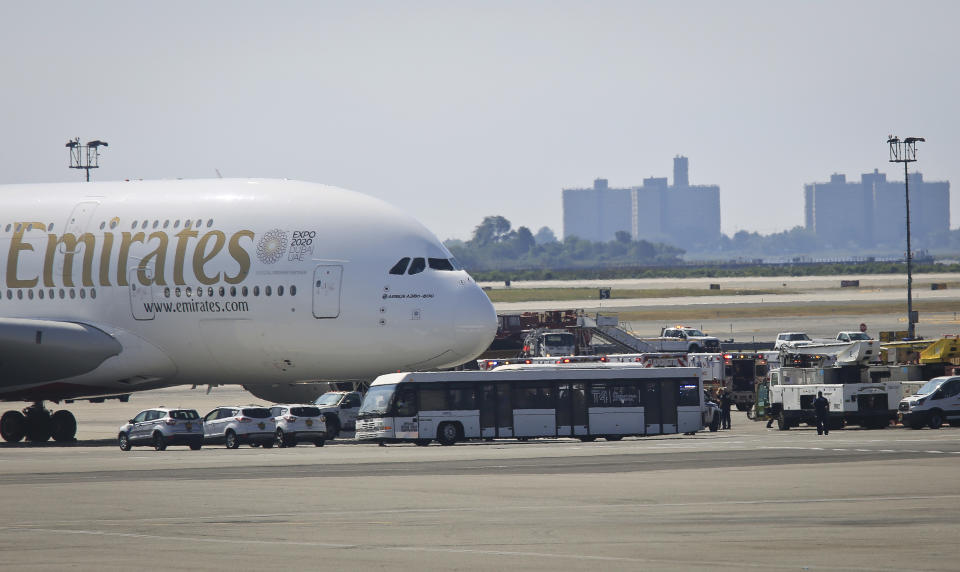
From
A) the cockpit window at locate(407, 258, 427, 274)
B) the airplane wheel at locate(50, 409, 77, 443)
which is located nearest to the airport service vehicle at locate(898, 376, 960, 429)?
the cockpit window at locate(407, 258, 427, 274)

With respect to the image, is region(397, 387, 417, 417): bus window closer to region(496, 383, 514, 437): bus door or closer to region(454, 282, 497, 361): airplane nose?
region(454, 282, 497, 361): airplane nose

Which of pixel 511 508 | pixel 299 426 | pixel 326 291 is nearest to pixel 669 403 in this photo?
pixel 326 291

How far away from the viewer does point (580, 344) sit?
8662 cm

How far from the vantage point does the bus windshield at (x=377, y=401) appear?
149ft

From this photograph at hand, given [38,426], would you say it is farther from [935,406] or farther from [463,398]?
[935,406]

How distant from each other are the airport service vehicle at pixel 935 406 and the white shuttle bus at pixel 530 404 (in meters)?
6.84

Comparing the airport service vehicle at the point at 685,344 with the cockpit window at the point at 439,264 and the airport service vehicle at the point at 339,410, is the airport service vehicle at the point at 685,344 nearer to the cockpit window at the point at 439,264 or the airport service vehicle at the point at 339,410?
the airport service vehicle at the point at 339,410

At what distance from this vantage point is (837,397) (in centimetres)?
4875

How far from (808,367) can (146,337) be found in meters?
22.8

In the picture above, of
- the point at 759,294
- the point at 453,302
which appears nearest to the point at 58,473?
the point at 453,302

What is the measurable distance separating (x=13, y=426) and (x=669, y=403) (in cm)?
2260

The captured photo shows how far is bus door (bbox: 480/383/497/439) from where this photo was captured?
151ft

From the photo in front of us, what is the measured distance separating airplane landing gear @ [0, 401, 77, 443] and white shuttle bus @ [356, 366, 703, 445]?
11.5 meters

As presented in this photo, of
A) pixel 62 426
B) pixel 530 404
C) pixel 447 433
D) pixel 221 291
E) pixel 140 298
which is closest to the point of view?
pixel 447 433
